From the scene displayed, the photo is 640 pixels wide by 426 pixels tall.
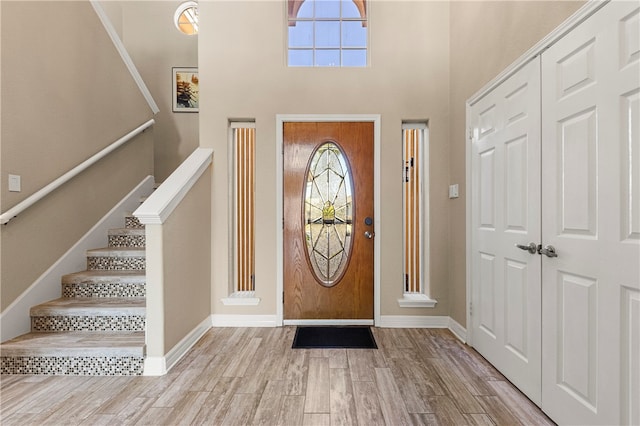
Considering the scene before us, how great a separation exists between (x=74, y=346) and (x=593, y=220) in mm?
3122

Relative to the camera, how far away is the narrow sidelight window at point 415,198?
3129 mm

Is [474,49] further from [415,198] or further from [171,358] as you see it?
[171,358]

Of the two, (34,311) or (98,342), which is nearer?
(98,342)

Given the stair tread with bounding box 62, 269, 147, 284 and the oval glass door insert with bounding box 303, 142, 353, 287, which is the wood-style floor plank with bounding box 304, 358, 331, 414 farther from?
the stair tread with bounding box 62, 269, 147, 284

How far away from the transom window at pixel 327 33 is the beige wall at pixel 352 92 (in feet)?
0.40

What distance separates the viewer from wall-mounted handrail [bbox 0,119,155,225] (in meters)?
2.21

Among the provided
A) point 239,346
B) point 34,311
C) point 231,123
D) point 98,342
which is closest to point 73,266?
point 34,311

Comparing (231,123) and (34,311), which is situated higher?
(231,123)

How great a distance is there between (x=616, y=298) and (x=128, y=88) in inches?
178

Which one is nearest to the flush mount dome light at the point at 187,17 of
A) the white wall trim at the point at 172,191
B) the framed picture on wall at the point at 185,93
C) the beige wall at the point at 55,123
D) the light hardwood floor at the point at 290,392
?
the framed picture on wall at the point at 185,93

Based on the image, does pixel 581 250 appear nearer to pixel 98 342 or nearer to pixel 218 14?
pixel 98 342

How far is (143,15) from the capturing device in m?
4.32

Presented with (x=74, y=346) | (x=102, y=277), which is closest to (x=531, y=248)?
(x=74, y=346)

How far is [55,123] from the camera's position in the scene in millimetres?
2648
